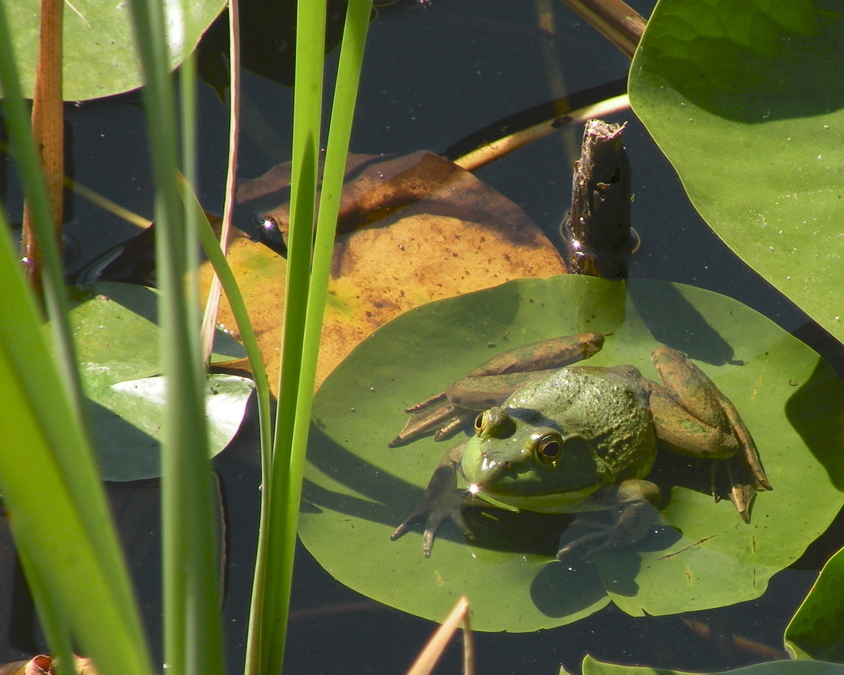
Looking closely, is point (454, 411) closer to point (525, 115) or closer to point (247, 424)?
point (247, 424)

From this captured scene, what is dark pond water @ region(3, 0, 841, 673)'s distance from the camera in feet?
6.15

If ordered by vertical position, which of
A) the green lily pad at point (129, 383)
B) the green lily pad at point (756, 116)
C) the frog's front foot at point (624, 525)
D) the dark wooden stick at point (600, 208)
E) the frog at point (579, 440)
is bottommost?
the frog's front foot at point (624, 525)

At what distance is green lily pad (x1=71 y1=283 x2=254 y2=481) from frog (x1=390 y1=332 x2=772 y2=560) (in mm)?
505

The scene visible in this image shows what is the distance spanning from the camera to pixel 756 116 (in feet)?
6.17

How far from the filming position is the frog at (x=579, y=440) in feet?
6.44

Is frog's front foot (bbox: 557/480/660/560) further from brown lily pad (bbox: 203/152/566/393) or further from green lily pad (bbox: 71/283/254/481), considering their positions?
green lily pad (bbox: 71/283/254/481)

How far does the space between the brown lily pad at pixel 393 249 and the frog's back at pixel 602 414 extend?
0.51 meters

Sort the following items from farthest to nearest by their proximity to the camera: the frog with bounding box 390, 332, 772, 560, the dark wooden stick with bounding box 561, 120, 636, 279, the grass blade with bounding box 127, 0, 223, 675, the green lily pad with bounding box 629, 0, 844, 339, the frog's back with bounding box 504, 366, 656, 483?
the dark wooden stick with bounding box 561, 120, 636, 279, the frog's back with bounding box 504, 366, 656, 483, the frog with bounding box 390, 332, 772, 560, the green lily pad with bounding box 629, 0, 844, 339, the grass blade with bounding box 127, 0, 223, 675

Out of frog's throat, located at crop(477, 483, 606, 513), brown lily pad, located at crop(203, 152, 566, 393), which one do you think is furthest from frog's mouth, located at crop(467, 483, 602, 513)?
brown lily pad, located at crop(203, 152, 566, 393)

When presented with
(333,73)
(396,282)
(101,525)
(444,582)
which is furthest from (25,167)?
(333,73)

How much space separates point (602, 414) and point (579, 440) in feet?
0.37

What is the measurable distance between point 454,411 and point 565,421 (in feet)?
1.09

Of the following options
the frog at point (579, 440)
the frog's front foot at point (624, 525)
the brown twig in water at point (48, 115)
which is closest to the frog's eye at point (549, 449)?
the frog at point (579, 440)

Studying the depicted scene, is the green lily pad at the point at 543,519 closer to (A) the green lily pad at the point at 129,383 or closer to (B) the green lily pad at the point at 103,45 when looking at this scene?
(A) the green lily pad at the point at 129,383
